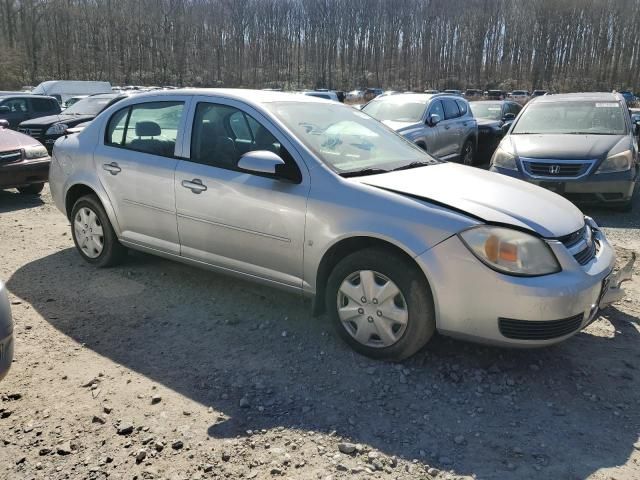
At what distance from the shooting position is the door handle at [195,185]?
3.94 metres

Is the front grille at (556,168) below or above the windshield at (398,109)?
below

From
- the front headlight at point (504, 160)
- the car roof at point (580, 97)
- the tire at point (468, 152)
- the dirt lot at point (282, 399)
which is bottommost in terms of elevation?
the dirt lot at point (282, 399)

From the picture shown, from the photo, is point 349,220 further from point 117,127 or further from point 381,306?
point 117,127

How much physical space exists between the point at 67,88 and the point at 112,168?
23.9 meters

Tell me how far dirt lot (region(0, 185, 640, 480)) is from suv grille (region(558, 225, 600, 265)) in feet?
2.23

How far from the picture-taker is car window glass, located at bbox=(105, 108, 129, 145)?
4699mm

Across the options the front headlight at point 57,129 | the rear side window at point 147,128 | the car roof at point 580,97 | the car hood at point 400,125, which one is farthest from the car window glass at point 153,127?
the front headlight at point 57,129

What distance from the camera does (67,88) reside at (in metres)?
25.3

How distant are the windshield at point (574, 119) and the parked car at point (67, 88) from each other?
21.9 meters

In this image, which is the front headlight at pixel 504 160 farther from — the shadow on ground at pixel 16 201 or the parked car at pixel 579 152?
the shadow on ground at pixel 16 201

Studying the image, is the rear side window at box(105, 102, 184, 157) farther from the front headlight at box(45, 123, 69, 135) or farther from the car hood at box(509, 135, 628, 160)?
the front headlight at box(45, 123, 69, 135)

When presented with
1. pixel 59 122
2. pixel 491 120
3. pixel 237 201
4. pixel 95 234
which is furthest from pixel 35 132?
pixel 237 201

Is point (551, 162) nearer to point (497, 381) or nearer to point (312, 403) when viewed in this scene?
point (497, 381)

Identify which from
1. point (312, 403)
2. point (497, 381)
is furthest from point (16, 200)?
point (497, 381)
